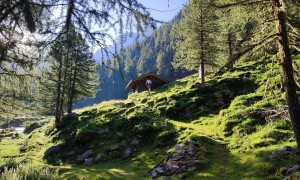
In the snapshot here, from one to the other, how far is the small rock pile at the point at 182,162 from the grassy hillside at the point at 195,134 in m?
0.36

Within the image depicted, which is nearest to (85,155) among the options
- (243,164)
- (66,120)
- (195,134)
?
(195,134)

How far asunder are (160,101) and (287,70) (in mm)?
24270

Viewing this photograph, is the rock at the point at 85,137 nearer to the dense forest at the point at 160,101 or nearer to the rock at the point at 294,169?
the dense forest at the point at 160,101

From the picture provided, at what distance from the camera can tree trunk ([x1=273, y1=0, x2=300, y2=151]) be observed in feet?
41.7

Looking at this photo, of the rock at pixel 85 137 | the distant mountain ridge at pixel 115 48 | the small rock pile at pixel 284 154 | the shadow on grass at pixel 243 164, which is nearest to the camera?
the distant mountain ridge at pixel 115 48

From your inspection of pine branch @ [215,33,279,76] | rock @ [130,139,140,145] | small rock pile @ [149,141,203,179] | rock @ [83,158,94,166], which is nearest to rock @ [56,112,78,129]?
rock @ [83,158,94,166]

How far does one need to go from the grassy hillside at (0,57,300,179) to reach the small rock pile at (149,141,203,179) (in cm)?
36

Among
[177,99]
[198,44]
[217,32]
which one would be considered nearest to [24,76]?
[177,99]

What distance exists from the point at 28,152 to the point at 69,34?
106ft

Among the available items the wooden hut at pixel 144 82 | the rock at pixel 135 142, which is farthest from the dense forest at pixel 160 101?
the wooden hut at pixel 144 82

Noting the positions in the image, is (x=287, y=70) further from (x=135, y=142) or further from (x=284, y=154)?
(x=135, y=142)

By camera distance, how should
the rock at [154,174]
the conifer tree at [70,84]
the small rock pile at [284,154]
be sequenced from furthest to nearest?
the conifer tree at [70,84] < the rock at [154,174] < the small rock pile at [284,154]

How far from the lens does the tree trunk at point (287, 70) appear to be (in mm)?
12711

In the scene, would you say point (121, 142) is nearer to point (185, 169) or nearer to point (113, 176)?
point (113, 176)
